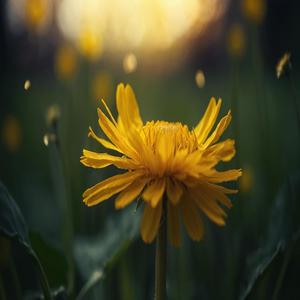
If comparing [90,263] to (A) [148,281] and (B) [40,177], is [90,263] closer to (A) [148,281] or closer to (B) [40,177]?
(A) [148,281]

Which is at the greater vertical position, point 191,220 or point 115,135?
point 115,135

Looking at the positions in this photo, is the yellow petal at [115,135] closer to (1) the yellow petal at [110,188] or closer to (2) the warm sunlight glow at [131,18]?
(1) the yellow petal at [110,188]

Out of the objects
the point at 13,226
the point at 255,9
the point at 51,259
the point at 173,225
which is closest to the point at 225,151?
the point at 173,225

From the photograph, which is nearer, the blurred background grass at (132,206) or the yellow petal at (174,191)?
the yellow petal at (174,191)

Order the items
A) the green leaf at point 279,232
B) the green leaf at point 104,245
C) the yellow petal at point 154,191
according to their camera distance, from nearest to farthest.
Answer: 1. the yellow petal at point 154,191
2. the green leaf at point 279,232
3. the green leaf at point 104,245

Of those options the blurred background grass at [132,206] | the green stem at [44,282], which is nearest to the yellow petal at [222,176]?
the blurred background grass at [132,206]

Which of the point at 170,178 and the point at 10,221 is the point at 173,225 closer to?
the point at 170,178
